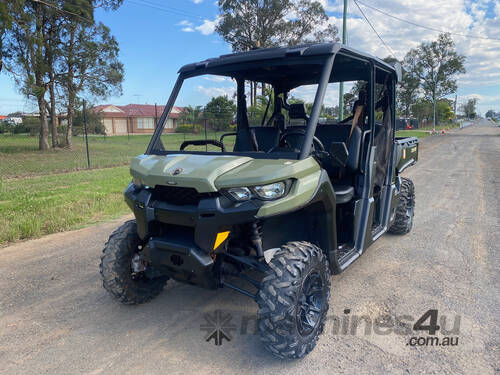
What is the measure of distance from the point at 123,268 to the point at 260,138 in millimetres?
2093

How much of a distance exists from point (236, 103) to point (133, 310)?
8.53 ft

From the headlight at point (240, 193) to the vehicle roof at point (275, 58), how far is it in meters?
1.24

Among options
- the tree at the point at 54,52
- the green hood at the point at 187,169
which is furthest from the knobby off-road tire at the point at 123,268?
the tree at the point at 54,52

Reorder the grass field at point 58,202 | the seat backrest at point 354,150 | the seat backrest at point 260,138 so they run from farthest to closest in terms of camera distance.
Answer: the grass field at point 58,202, the seat backrest at point 260,138, the seat backrest at point 354,150

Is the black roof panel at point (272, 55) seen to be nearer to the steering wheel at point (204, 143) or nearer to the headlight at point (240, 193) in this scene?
the steering wheel at point (204, 143)

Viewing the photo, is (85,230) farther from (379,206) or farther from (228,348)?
(379,206)

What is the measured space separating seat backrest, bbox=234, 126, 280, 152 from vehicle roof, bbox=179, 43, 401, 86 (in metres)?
1.01

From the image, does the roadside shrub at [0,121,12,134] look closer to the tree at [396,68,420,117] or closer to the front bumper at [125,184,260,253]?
the front bumper at [125,184,260,253]

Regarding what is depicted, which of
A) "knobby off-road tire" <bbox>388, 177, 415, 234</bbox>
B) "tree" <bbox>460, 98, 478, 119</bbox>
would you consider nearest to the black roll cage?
"knobby off-road tire" <bbox>388, 177, 415, 234</bbox>

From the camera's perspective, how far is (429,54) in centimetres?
5897

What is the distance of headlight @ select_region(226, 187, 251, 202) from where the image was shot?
2.58 metres

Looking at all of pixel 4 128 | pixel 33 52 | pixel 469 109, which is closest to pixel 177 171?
pixel 33 52

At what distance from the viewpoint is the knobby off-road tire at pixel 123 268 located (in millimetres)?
3227

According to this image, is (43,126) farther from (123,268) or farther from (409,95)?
(409,95)
